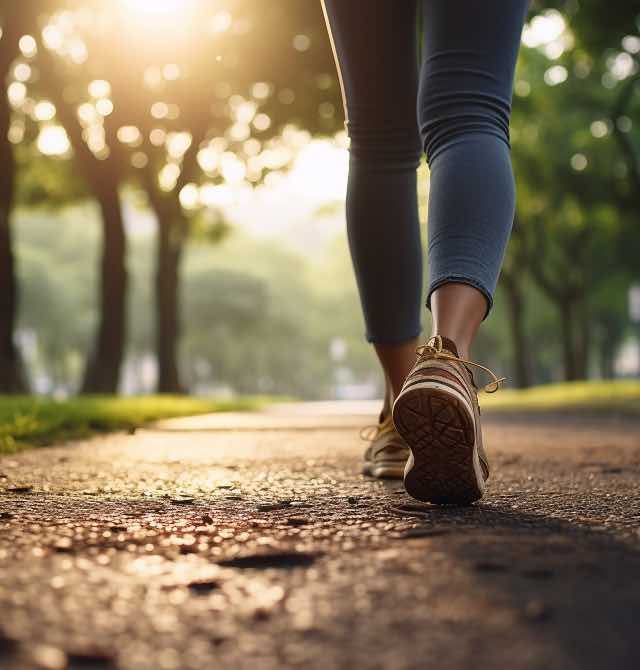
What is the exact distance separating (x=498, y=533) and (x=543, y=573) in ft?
0.99

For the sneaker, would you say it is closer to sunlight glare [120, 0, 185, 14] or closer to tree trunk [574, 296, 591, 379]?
sunlight glare [120, 0, 185, 14]

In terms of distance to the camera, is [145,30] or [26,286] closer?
[145,30]

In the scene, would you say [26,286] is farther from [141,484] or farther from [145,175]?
[141,484]

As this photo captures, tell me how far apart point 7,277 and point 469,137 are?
9.94 meters

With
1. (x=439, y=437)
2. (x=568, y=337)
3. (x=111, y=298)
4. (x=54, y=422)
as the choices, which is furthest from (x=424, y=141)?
(x=568, y=337)

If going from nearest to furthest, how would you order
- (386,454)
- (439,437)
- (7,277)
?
(439,437) < (386,454) < (7,277)

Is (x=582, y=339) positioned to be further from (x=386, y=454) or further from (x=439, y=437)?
(x=439, y=437)

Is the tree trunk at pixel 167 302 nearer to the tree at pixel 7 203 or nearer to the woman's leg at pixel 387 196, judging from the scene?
the tree at pixel 7 203

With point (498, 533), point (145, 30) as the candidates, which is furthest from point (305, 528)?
point (145, 30)

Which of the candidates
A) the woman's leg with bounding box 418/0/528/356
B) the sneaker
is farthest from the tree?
the woman's leg with bounding box 418/0/528/356

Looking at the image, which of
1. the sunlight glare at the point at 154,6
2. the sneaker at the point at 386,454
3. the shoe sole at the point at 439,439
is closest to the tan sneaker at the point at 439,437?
the shoe sole at the point at 439,439

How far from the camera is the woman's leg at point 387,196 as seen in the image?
2490 mm

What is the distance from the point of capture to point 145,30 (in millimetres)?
14727

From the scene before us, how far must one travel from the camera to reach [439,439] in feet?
5.88
